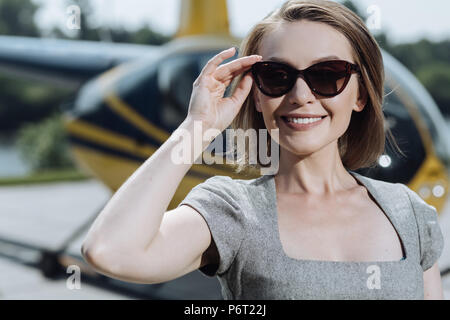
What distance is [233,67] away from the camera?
3.61ft

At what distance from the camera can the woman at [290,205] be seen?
0.97 meters

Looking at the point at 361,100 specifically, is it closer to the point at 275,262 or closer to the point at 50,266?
the point at 275,262

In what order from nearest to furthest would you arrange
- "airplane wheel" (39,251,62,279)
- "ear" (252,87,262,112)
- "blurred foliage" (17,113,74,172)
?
1. "ear" (252,87,262,112)
2. "airplane wheel" (39,251,62,279)
3. "blurred foliage" (17,113,74,172)

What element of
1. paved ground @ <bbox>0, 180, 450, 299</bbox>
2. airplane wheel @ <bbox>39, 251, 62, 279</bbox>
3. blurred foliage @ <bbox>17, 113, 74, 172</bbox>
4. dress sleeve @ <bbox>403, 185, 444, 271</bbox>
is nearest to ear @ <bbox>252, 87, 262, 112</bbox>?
dress sleeve @ <bbox>403, 185, 444, 271</bbox>

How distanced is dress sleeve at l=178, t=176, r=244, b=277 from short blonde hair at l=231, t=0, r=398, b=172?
22 centimetres

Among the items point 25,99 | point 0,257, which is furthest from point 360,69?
point 25,99

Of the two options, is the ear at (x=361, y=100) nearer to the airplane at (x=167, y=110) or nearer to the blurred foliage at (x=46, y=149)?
the airplane at (x=167, y=110)

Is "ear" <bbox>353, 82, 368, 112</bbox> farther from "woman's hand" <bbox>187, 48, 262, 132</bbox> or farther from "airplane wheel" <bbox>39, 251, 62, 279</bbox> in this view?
"airplane wheel" <bbox>39, 251, 62, 279</bbox>

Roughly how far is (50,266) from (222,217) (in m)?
4.52

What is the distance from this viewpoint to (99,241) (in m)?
0.93

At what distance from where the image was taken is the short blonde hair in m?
1.11
